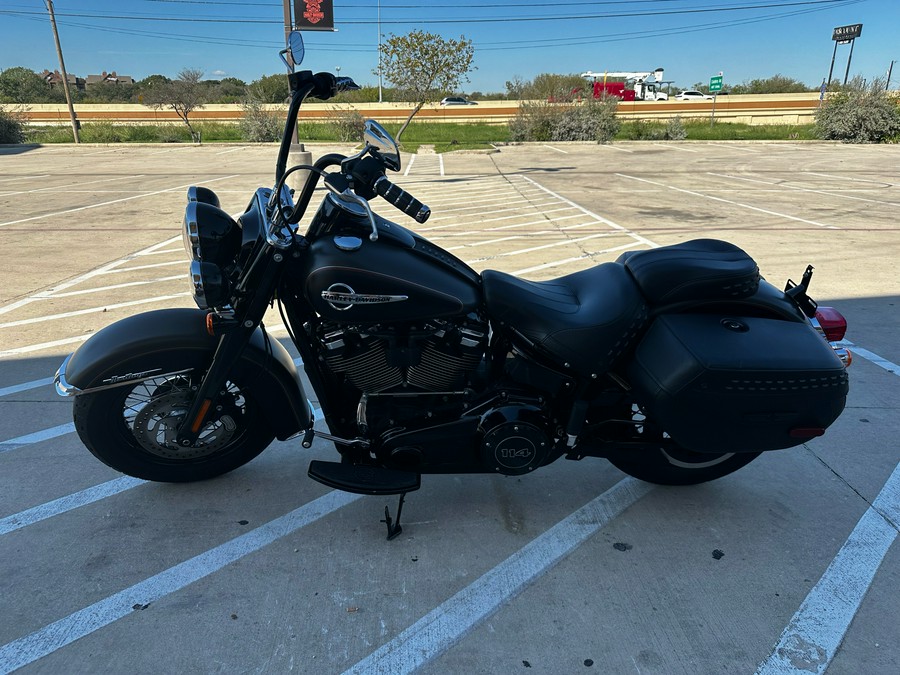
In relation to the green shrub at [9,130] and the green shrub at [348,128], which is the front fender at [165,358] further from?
the green shrub at [9,130]

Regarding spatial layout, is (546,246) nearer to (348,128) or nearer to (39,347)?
(39,347)

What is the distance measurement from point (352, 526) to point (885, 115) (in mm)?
30616

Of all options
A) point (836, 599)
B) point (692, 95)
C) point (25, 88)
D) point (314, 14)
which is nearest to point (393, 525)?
point (836, 599)

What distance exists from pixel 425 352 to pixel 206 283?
0.86 m

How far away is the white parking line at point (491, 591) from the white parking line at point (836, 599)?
31.4 inches

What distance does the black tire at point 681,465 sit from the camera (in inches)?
107

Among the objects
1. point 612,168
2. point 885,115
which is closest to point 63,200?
point 612,168

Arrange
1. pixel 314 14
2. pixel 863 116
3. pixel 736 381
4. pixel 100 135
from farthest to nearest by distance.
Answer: pixel 100 135 < pixel 863 116 < pixel 314 14 < pixel 736 381

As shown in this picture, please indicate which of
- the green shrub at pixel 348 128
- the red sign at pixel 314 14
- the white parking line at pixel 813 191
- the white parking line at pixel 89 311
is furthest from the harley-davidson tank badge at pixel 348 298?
the green shrub at pixel 348 128

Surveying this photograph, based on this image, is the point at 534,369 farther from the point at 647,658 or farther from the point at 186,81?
the point at 186,81

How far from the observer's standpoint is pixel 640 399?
2354 millimetres

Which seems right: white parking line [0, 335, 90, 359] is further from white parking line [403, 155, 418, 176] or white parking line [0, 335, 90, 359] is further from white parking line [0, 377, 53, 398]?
white parking line [403, 155, 418, 176]

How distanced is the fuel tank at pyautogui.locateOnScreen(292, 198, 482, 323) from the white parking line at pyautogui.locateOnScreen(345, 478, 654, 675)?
3.49ft

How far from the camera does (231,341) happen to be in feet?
7.86
